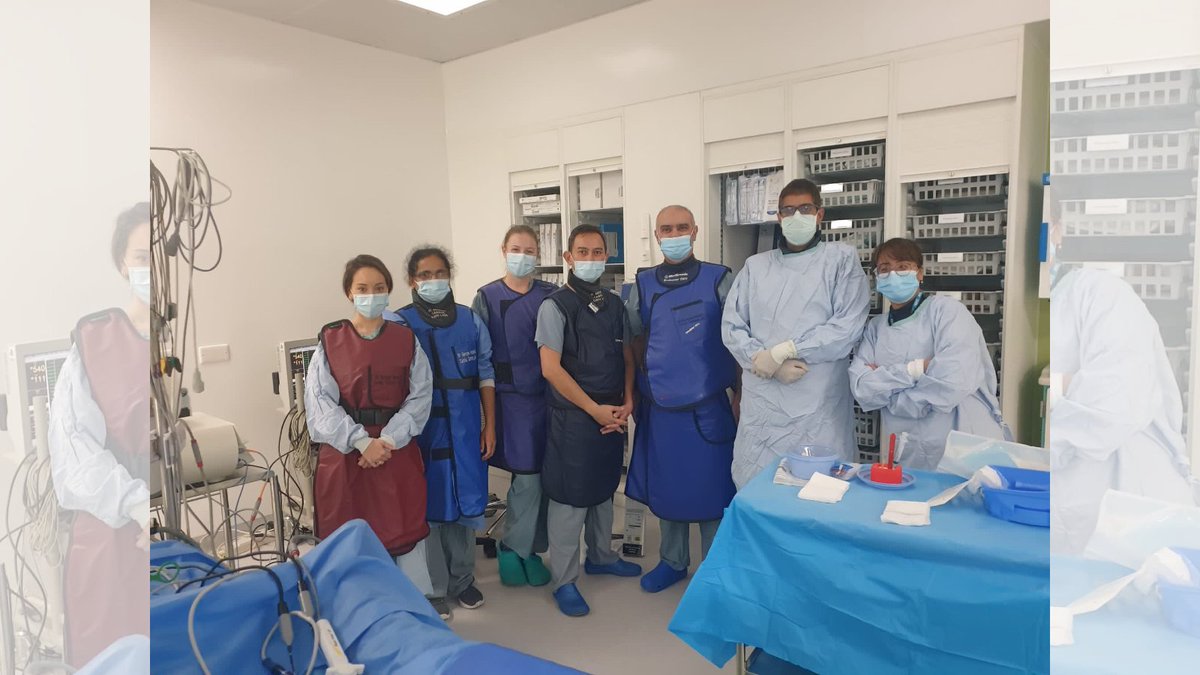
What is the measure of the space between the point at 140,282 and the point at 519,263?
7.63ft

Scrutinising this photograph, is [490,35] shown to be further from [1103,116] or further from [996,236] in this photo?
[1103,116]

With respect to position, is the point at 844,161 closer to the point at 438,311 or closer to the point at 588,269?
the point at 588,269

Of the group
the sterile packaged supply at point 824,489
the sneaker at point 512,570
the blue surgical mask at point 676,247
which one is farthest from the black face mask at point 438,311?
the sterile packaged supply at point 824,489

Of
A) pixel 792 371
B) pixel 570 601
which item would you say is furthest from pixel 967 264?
pixel 570 601

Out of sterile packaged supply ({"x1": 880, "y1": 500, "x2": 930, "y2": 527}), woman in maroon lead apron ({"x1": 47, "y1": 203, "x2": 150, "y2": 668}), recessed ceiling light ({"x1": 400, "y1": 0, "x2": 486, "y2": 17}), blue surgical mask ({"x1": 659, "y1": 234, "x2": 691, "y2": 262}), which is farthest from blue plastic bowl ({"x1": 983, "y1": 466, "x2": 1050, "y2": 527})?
recessed ceiling light ({"x1": 400, "y1": 0, "x2": 486, "y2": 17})

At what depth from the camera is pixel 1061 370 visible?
587 mm

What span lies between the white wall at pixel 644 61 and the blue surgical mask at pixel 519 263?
1052 millimetres

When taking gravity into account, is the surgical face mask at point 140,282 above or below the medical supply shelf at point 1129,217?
below

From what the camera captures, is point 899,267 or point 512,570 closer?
point 899,267

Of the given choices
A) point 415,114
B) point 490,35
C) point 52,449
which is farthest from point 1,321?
point 415,114

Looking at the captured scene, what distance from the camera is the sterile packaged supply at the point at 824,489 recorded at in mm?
1838

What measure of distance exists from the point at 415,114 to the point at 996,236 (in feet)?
11.6

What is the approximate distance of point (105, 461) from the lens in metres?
0.76

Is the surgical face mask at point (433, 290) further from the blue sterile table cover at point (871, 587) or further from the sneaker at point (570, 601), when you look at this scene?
the blue sterile table cover at point (871, 587)
